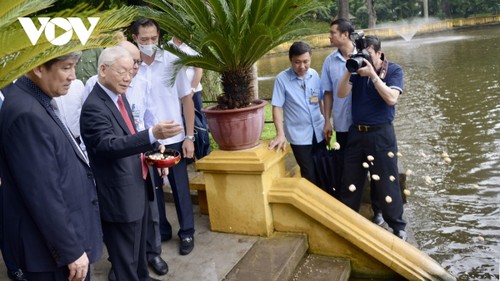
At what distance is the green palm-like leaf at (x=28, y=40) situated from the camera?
1.95m

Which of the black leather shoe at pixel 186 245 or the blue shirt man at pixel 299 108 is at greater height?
the blue shirt man at pixel 299 108

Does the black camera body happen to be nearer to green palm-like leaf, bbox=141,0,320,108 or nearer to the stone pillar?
green palm-like leaf, bbox=141,0,320,108

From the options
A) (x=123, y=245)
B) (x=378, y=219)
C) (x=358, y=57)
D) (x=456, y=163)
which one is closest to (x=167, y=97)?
(x=123, y=245)

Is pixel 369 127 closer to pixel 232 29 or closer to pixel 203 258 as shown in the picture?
pixel 232 29

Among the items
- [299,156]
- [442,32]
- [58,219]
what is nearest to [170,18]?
[299,156]

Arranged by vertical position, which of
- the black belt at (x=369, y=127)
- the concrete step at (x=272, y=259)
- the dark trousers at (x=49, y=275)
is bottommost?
the concrete step at (x=272, y=259)

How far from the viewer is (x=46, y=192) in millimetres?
2102

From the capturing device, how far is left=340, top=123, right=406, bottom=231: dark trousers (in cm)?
397

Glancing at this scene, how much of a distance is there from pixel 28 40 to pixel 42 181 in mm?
650

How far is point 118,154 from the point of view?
8.55 ft

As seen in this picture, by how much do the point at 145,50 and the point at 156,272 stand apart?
1811 mm

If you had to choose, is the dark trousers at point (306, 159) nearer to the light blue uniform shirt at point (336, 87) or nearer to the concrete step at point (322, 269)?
the light blue uniform shirt at point (336, 87)

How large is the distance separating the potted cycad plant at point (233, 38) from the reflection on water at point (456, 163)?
2.43 m

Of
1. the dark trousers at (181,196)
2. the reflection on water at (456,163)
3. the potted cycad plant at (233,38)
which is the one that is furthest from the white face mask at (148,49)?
the reflection on water at (456,163)
